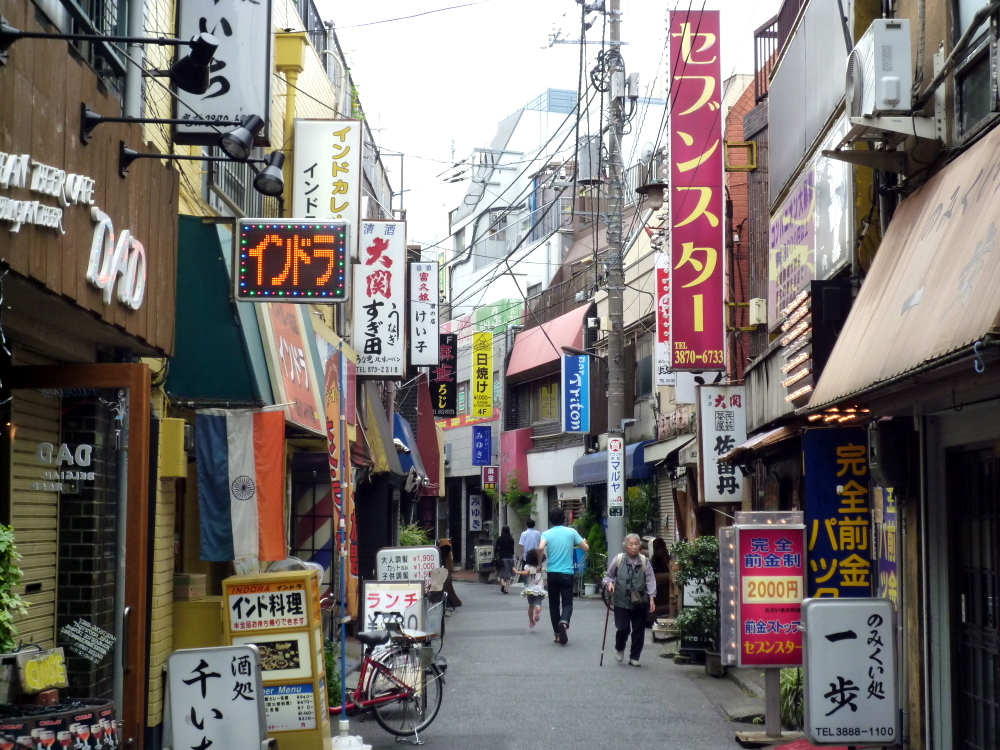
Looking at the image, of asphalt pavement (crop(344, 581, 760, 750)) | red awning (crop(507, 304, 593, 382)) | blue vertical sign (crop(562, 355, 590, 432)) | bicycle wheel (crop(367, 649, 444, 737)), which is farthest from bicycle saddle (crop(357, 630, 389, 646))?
red awning (crop(507, 304, 593, 382))

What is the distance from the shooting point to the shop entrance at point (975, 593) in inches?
293

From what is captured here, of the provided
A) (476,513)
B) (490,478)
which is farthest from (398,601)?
(476,513)

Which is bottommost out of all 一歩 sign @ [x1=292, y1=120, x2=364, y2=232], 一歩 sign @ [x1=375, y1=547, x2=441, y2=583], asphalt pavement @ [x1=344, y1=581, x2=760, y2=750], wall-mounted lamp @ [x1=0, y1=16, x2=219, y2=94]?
asphalt pavement @ [x1=344, y1=581, x2=760, y2=750]

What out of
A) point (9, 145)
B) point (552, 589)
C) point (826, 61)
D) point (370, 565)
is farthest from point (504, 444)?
point (9, 145)

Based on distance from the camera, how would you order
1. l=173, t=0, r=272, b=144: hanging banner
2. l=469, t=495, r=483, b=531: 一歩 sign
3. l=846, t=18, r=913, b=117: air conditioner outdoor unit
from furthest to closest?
l=469, t=495, r=483, b=531: 一歩 sign → l=173, t=0, r=272, b=144: hanging banner → l=846, t=18, r=913, b=117: air conditioner outdoor unit

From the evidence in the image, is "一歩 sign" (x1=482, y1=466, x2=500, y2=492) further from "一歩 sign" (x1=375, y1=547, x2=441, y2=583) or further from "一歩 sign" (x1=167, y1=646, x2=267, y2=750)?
"一歩 sign" (x1=167, y1=646, x2=267, y2=750)

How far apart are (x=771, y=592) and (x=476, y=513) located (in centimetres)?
3769

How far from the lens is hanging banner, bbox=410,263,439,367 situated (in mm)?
24547

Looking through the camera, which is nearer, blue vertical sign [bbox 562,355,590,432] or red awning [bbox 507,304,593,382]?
blue vertical sign [bbox 562,355,590,432]

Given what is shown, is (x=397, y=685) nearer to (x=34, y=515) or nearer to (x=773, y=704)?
(x=773, y=704)

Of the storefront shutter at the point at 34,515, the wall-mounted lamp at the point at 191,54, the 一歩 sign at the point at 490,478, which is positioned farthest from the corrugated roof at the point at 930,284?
the 一歩 sign at the point at 490,478

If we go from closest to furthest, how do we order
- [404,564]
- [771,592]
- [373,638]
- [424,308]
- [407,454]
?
1. [771,592]
2. [373,638]
3. [404,564]
4. [424,308]
5. [407,454]

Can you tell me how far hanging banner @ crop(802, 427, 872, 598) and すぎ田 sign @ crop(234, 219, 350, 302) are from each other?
4334 millimetres

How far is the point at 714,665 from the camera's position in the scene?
13984mm
